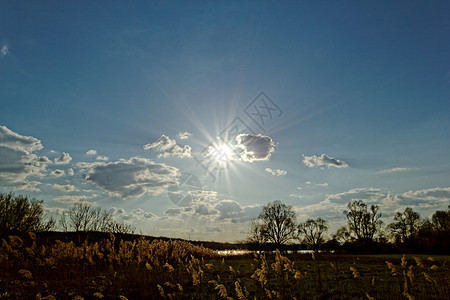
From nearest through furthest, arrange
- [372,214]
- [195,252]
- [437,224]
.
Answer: [195,252] → [437,224] → [372,214]

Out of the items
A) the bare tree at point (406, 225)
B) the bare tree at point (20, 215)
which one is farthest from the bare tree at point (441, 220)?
the bare tree at point (20, 215)

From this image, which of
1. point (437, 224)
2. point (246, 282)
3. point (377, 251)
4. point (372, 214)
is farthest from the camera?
point (372, 214)

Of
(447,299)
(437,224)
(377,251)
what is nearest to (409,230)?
(437,224)

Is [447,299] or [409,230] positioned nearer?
[447,299]

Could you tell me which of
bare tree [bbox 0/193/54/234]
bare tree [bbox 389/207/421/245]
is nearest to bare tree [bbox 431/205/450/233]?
bare tree [bbox 389/207/421/245]

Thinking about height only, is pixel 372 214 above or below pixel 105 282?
above

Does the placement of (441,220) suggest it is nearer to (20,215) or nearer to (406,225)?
(406,225)

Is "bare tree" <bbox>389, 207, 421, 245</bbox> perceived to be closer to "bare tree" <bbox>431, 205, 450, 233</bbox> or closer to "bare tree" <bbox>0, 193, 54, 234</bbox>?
"bare tree" <bbox>431, 205, 450, 233</bbox>

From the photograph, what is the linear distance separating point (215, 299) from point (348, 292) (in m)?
4.53

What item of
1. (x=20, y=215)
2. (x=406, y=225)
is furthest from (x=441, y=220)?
(x=20, y=215)

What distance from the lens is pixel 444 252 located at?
43531 mm

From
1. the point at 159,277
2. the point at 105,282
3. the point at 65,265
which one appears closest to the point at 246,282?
Answer: the point at 159,277

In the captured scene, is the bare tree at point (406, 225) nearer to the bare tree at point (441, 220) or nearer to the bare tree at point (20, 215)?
the bare tree at point (441, 220)

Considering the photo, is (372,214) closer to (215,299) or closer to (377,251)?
(377,251)
